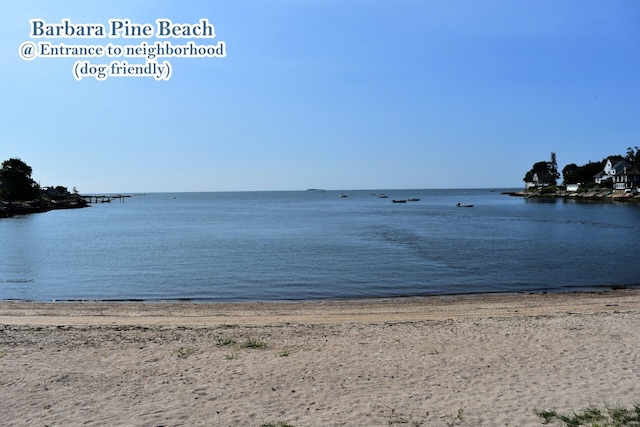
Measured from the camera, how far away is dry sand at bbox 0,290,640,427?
24.2 ft

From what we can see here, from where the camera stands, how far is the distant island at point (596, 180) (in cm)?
12100

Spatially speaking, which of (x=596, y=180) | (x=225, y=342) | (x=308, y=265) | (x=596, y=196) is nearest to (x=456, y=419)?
(x=225, y=342)

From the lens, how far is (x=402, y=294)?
21.0 m

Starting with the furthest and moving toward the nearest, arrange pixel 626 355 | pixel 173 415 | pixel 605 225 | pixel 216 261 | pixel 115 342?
pixel 605 225 → pixel 216 261 → pixel 115 342 → pixel 626 355 → pixel 173 415

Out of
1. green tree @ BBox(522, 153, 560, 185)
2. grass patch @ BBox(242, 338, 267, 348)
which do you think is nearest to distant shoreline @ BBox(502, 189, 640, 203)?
green tree @ BBox(522, 153, 560, 185)

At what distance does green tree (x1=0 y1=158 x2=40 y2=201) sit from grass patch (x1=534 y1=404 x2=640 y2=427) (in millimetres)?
118284

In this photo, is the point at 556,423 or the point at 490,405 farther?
the point at 490,405

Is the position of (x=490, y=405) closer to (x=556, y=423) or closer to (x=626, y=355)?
(x=556, y=423)

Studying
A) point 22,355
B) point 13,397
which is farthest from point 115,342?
point 13,397

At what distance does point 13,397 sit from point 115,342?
370 cm

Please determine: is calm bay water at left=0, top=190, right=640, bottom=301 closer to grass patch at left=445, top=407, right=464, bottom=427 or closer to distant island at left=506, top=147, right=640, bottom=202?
grass patch at left=445, top=407, right=464, bottom=427

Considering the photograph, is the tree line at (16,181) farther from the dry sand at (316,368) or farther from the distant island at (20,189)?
the dry sand at (316,368)

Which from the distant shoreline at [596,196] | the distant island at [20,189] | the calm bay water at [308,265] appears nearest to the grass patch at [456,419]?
the calm bay water at [308,265]

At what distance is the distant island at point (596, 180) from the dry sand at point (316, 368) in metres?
120
